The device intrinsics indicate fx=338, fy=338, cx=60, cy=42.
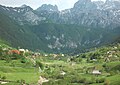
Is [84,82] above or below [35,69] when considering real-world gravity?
below

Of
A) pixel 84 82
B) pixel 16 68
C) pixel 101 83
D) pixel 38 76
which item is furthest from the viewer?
pixel 16 68

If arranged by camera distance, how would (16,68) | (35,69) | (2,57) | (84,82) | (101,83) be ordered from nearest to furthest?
(101,83)
(84,82)
(16,68)
(35,69)
(2,57)

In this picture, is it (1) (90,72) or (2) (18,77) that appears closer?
(2) (18,77)

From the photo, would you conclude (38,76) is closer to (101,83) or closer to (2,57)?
(101,83)

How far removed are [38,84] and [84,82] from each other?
17643mm

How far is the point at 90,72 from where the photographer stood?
16112 cm

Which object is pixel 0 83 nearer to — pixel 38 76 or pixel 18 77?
pixel 18 77

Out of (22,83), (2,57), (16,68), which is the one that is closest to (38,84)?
(22,83)

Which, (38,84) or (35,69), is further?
(35,69)

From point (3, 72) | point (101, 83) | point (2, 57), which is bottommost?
point (101, 83)

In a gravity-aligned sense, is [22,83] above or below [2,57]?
below

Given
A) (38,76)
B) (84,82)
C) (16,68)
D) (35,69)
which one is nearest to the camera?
(84,82)

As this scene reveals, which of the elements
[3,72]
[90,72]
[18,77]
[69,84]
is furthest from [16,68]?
[69,84]

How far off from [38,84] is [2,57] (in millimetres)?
65821
